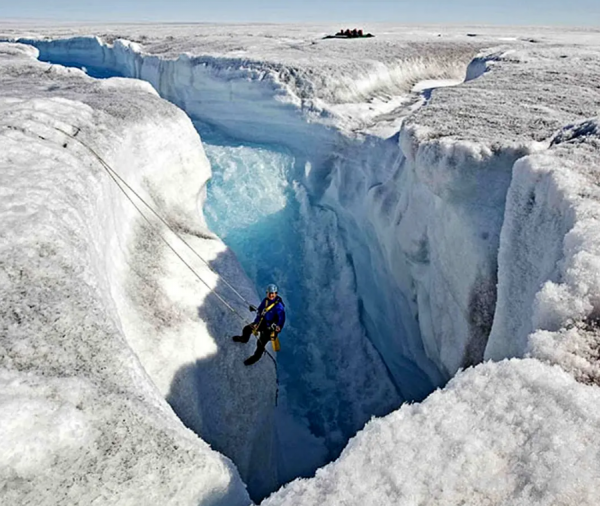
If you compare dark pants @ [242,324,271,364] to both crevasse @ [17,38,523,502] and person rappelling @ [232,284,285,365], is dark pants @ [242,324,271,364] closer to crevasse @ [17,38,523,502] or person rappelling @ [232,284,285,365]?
person rappelling @ [232,284,285,365]

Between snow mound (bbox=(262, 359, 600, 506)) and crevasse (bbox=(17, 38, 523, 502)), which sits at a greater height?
snow mound (bbox=(262, 359, 600, 506))

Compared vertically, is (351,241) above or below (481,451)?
below

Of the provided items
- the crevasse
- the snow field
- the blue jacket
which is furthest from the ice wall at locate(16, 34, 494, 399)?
the snow field

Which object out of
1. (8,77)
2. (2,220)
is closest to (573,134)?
(2,220)

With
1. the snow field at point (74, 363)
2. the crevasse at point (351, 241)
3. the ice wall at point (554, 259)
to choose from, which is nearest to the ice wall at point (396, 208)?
the crevasse at point (351, 241)

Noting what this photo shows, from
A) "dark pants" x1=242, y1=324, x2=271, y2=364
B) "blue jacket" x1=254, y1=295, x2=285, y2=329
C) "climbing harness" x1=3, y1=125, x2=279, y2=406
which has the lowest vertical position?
"dark pants" x1=242, y1=324, x2=271, y2=364

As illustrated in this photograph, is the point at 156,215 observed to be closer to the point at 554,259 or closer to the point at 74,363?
the point at 74,363

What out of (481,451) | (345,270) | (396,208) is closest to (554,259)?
(481,451)

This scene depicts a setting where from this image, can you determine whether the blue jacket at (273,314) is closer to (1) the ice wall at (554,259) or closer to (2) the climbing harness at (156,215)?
(2) the climbing harness at (156,215)

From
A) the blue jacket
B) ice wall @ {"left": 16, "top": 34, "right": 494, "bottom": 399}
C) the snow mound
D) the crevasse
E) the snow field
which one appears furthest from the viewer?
the blue jacket
